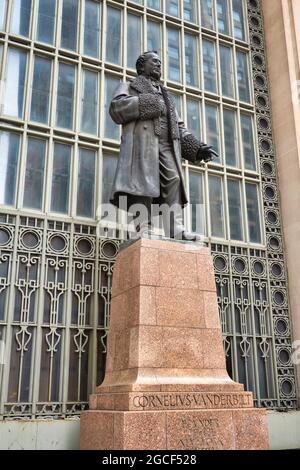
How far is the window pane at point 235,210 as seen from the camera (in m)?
11.1

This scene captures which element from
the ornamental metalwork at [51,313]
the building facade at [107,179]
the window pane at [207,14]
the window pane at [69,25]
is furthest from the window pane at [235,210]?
the window pane at [69,25]

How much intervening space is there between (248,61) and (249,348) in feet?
23.9

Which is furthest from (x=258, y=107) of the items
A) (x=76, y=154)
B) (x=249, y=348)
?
(x=249, y=348)

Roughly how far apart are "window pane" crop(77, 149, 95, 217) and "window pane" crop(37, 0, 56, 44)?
247 cm

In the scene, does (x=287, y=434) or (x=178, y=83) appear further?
(x=178, y=83)

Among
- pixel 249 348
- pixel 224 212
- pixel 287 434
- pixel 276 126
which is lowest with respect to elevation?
pixel 287 434

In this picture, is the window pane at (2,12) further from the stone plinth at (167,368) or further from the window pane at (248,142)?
the window pane at (248,142)

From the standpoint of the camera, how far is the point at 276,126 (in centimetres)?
1234

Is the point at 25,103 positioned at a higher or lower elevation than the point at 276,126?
lower

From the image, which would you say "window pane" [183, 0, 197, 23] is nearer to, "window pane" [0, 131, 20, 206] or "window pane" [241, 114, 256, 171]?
"window pane" [241, 114, 256, 171]

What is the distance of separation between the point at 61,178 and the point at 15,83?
6.69 ft

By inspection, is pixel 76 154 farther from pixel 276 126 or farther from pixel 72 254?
pixel 276 126
